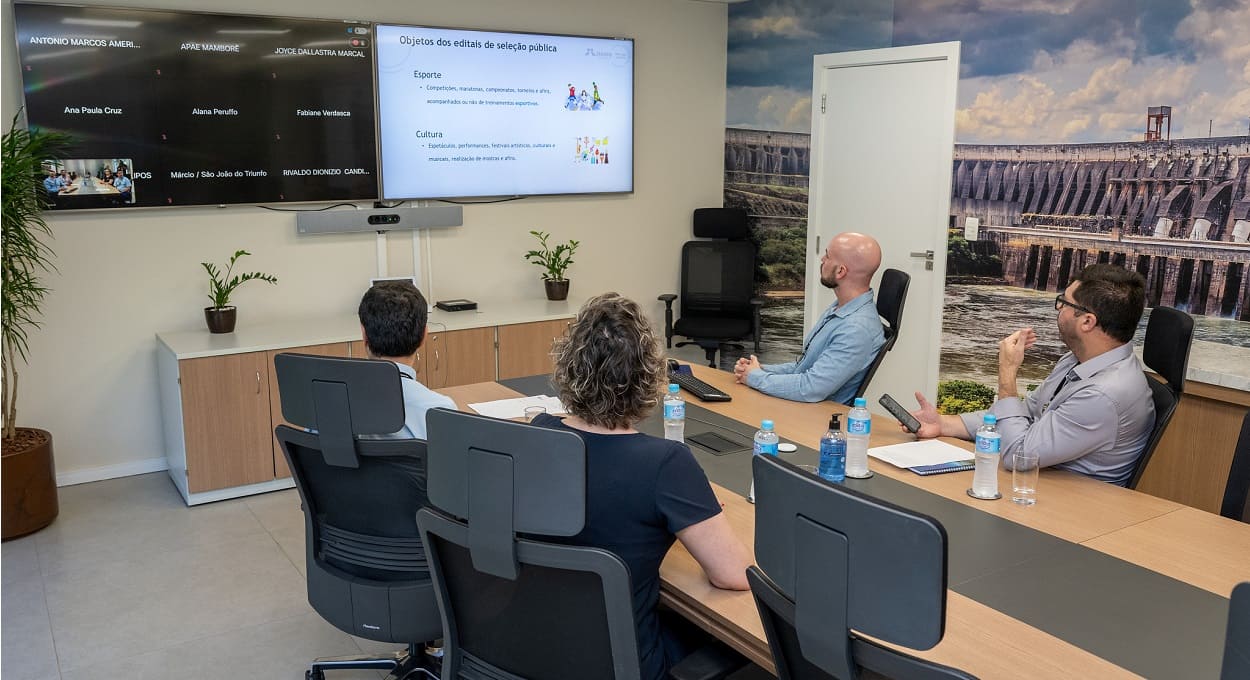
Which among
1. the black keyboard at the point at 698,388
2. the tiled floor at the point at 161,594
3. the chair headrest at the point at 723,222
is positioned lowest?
the tiled floor at the point at 161,594

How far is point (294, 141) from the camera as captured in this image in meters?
5.18

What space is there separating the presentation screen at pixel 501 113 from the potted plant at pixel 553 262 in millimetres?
341

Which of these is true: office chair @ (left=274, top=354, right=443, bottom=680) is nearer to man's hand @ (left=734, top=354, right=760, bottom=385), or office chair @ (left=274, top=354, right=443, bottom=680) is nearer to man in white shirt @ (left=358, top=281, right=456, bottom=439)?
man in white shirt @ (left=358, top=281, right=456, bottom=439)

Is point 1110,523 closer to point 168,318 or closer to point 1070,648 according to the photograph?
point 1070,648

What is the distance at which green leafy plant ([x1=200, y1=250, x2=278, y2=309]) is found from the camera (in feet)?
16.1

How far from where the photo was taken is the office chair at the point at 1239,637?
1.14m

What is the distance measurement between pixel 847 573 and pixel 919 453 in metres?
1.57

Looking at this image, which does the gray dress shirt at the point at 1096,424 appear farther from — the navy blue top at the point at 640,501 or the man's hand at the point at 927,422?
the navy blue top at the point at 640,501

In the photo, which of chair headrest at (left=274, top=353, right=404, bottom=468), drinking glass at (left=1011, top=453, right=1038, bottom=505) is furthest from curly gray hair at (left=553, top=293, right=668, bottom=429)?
drinking glass at (left=1011, top=453, right=1038, bottom=505)

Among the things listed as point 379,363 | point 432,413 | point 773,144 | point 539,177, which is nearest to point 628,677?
point 432,413

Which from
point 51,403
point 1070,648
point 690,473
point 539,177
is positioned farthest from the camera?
point 539,177

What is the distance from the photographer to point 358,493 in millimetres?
2512

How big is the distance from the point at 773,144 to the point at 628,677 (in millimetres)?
5159

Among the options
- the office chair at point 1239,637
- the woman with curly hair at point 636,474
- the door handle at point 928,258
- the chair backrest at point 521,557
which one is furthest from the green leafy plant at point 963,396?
the office chair at point 1239,637
